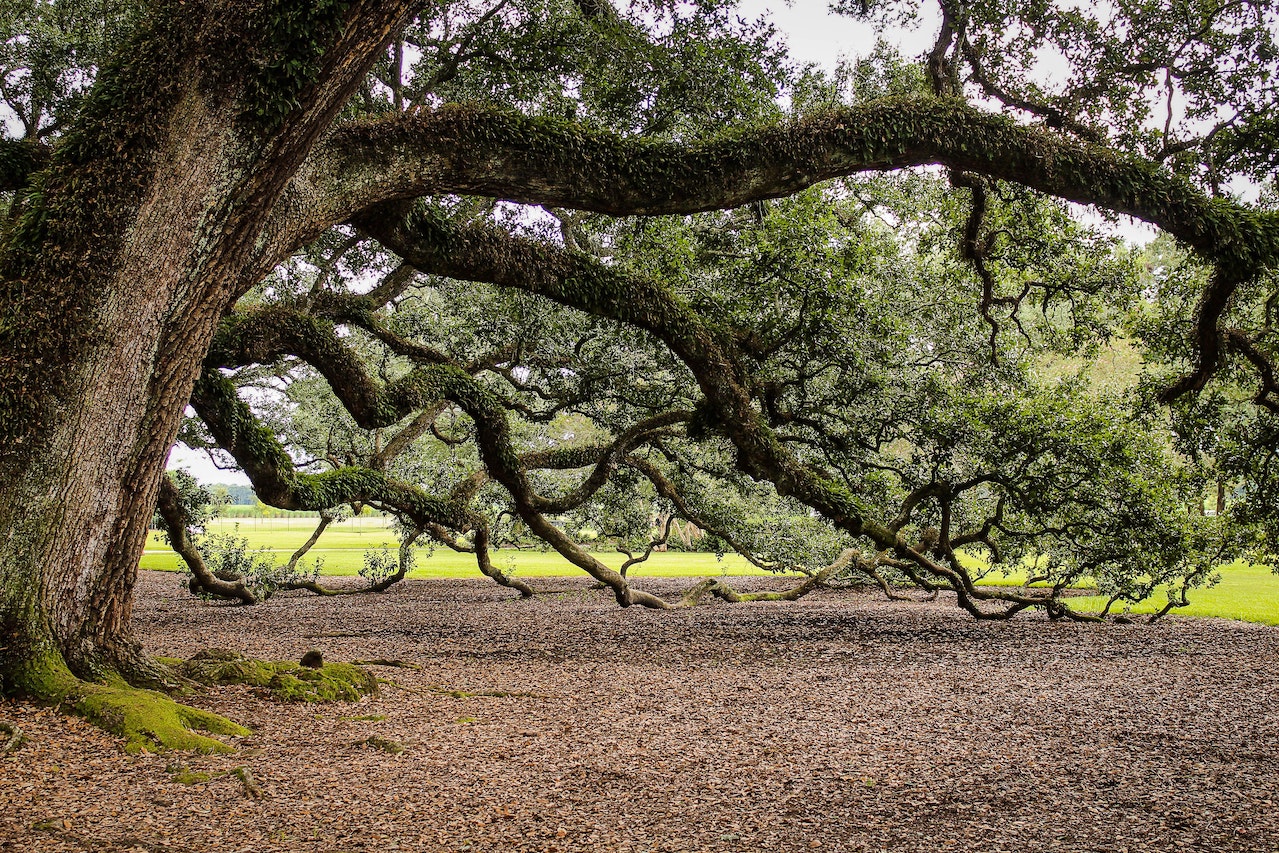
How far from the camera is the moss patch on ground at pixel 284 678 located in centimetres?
559

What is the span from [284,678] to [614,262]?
25.7 ft

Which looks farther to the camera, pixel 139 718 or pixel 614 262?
pixel 614 262

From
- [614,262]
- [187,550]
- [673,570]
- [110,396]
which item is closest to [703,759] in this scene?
[110,396]

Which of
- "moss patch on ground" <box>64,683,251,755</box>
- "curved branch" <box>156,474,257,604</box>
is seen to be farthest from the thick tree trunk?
"curved branch" <box>156,474,257,604</box>

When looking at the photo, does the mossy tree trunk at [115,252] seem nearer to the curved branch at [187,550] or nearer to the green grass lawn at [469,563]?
the curved branch at [187,550]

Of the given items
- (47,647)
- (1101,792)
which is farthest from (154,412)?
(1101,792)

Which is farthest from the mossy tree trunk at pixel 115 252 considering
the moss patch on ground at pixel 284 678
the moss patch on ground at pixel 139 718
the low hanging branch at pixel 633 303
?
the low hanging branch at pixel 633 303

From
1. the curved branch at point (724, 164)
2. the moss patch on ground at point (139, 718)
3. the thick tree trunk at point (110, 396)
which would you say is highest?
the curved branch at point (724, 164)

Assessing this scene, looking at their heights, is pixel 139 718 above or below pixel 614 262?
below

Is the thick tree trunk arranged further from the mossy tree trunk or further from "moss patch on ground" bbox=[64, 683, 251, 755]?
"moss patch on ground" bbox=[64, 683, 251, 755]

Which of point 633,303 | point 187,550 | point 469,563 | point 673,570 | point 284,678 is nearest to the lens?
point 284,678

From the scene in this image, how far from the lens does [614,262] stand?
38.9 ft

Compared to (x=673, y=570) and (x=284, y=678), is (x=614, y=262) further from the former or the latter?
(x=673, y=570)

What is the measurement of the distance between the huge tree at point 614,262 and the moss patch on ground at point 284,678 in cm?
113
